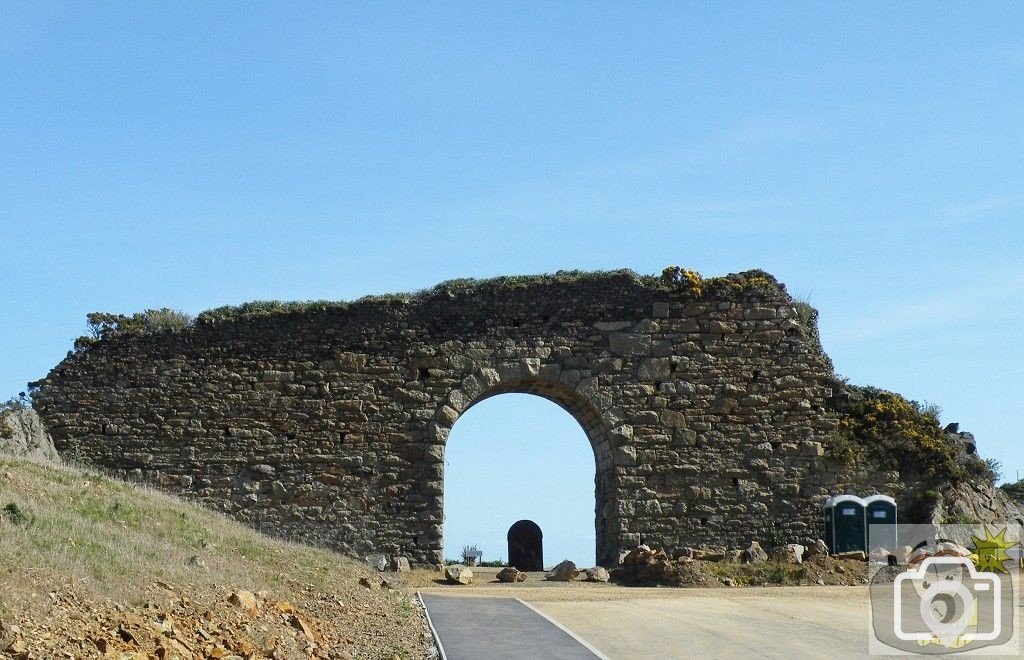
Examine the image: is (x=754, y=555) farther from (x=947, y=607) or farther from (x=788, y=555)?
(x=947, y=607)

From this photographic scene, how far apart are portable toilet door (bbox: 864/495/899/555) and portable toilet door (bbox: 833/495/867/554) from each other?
0.10 meters

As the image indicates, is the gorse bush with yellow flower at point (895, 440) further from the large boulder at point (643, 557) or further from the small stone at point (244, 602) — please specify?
the small stone at point (244, 602)

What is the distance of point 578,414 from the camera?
19.6m

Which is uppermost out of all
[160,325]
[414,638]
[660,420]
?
[160,325]

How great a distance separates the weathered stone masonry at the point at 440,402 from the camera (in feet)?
60.3

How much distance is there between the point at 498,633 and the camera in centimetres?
1048

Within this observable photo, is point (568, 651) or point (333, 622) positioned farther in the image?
point (333, 622)

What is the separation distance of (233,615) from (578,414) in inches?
427

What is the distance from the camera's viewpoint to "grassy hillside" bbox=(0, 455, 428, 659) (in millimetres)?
7723

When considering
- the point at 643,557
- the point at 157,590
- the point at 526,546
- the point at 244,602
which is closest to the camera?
the point at 157,590

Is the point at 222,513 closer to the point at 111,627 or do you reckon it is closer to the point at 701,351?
the point at 701,351

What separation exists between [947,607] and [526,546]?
1131 cm

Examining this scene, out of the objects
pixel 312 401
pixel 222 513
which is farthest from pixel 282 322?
pixel 222 513

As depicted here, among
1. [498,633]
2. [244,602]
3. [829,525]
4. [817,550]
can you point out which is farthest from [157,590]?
[829,525]
